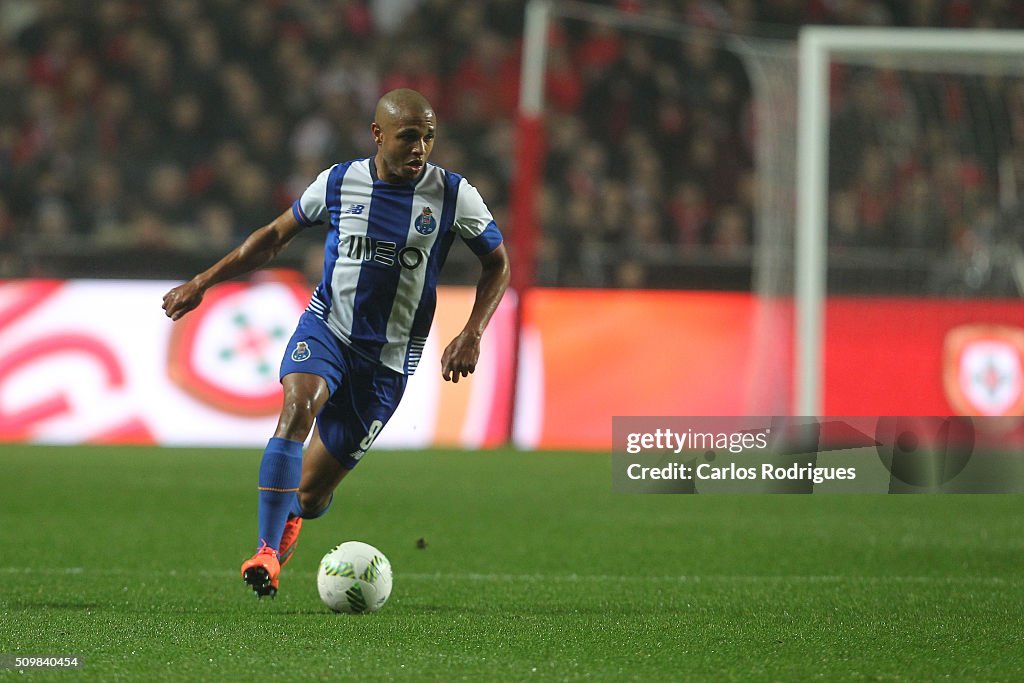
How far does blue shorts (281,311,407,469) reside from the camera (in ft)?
17.7

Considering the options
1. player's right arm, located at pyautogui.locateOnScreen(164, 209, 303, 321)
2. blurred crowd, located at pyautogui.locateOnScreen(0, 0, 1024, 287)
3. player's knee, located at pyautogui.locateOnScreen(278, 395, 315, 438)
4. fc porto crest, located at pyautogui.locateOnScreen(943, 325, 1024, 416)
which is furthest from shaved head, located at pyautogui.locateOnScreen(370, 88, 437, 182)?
fc porto crest, located at pyautogui.locateOnScreen(943, 325, 1024, 416)

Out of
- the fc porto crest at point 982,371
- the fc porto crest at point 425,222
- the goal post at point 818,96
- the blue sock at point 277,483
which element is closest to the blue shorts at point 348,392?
the blue sock at point 277,483

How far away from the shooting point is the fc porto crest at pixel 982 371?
11812 millimetres

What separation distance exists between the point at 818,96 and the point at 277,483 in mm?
7268

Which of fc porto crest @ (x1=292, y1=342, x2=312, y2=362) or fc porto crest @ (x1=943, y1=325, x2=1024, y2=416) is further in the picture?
fc porto crest @ (x1=943, y1=325, x2=1024, y2=416)

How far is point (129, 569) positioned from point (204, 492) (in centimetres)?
293

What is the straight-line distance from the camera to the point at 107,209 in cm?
1355

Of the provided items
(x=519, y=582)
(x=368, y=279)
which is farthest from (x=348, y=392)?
(x=519, y=582)

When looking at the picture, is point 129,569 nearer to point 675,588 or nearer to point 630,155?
point 675,588

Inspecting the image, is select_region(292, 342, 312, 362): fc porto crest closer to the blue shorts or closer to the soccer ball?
the blue shorts

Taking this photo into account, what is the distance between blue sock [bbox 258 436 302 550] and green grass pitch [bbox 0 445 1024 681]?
308 mm

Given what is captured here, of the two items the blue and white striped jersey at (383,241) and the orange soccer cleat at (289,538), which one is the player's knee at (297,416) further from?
the orange soccer cleat at (289,538)

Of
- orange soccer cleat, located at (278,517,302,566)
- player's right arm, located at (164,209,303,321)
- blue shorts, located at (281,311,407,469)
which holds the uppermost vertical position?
player's right arm, located at (164,209,303,321)

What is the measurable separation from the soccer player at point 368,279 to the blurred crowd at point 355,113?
6966mm
